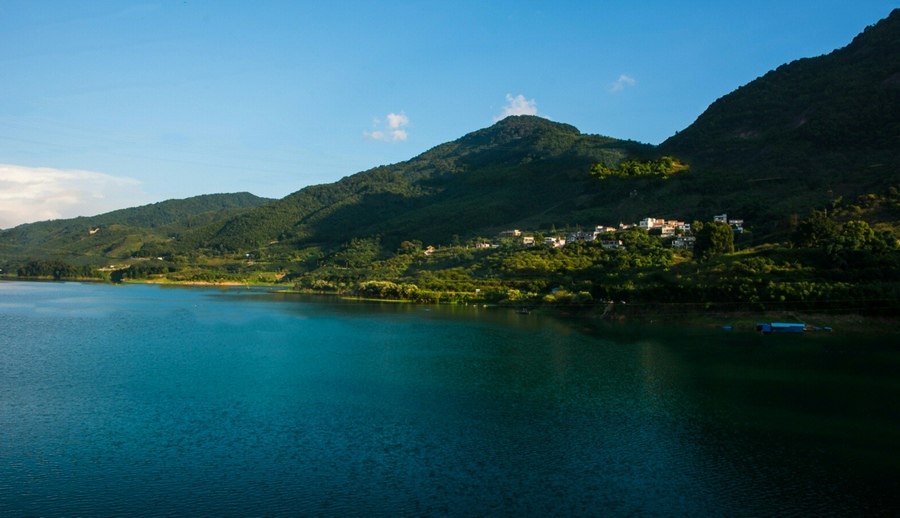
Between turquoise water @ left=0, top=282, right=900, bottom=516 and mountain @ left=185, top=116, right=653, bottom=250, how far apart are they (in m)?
66.7

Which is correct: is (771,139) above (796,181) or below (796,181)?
above

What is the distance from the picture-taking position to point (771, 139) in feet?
336

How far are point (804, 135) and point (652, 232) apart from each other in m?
37.3

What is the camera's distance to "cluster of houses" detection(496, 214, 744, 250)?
7346 cm

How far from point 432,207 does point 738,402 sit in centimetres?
11878

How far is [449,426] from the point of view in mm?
23422

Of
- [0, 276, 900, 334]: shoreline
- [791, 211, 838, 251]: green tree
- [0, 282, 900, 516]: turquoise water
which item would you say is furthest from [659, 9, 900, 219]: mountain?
[0, 282, 900, 516]: turquoise water

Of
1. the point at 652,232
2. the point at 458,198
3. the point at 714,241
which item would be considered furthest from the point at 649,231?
the point at 458,198

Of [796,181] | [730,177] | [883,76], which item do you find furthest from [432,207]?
[883,76]

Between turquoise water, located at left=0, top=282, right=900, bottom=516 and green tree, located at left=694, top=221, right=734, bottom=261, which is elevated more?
green tree, located at left=694, top=221, right=734, bottom=261

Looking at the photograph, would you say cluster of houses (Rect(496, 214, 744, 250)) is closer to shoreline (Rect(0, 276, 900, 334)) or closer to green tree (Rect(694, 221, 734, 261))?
green tree (Rect(694, 221, 734, 261))

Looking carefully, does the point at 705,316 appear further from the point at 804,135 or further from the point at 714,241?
the point at 804,135

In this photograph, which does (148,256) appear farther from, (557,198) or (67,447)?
(67,447)

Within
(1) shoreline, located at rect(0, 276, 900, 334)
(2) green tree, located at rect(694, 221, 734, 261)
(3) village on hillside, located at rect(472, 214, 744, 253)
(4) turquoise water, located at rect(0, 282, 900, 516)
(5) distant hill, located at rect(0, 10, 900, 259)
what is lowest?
(4) turquoise water, located at rect(0, 282, 900, 516)
